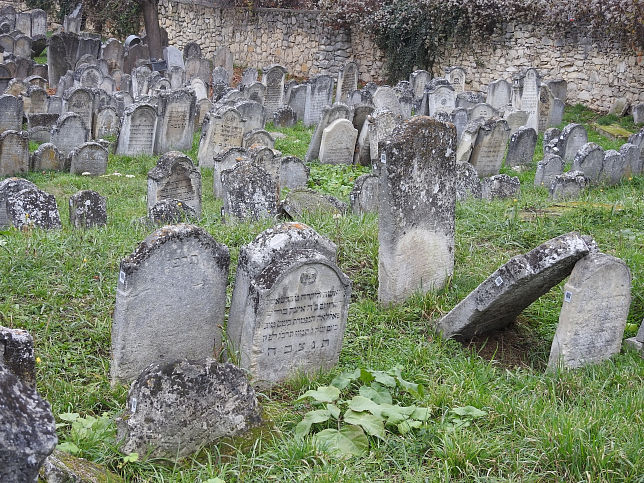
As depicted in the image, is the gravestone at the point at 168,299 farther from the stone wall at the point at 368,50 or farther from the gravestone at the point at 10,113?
the stone wall at the point at 368,50

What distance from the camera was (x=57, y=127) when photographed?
13.0 meters

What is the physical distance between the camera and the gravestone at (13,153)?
11766 millimetres

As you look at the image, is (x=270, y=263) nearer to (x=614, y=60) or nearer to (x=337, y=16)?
(x=614, y=60)

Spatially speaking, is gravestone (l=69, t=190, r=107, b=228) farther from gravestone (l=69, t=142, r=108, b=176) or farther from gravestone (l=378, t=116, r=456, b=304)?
gravestone (l=69, t=142, r=108, b=176)

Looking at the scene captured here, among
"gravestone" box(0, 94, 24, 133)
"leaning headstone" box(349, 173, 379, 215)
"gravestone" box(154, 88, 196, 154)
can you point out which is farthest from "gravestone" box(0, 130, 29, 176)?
"leaning headstone" box(349, 173, 379, 215)

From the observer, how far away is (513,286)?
5.16 meters

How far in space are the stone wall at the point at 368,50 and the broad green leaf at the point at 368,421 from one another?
54.6 feet

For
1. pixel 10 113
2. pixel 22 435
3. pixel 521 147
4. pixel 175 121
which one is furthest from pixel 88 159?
pixel 22 435

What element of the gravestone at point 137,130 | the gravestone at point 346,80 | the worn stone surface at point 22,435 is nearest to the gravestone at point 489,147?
the gravestone at point 137,130

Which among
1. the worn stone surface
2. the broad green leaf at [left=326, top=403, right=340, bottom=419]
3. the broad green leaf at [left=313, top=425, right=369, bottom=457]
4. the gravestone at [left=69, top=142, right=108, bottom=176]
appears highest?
the worn stone surface

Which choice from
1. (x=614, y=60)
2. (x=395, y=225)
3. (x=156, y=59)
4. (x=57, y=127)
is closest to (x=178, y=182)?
(x=395, y=225)

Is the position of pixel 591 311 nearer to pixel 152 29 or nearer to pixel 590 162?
pixel 590 162

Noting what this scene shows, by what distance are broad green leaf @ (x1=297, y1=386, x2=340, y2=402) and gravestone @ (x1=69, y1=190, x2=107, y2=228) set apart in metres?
4.38

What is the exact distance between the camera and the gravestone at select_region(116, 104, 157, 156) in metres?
13.5
